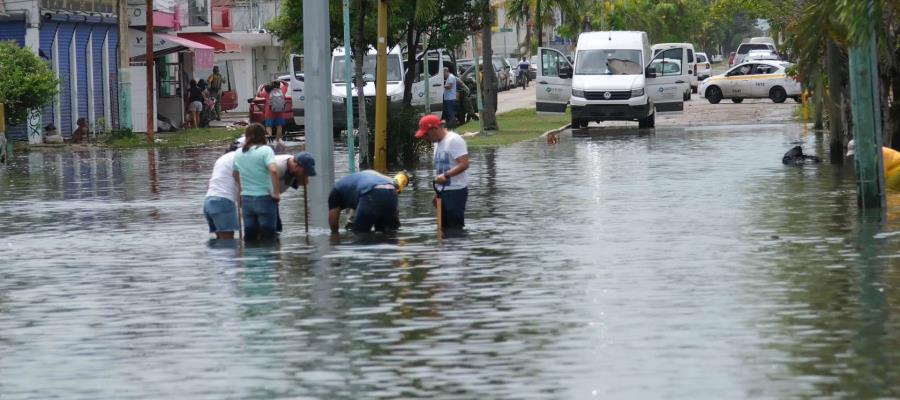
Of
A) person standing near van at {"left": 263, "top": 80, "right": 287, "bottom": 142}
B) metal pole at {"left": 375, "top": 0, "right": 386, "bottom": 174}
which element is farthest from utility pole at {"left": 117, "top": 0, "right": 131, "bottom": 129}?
metal pole at {"left": 375, "top": 0, "right": 386, "bottom": 174}

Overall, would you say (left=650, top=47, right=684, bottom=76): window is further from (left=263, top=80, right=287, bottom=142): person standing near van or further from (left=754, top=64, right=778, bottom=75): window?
(left=754, top=64, right=778, bottom=75): window

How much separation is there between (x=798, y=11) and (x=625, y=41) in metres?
20.3

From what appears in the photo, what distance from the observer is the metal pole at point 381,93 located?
2834 centimetres

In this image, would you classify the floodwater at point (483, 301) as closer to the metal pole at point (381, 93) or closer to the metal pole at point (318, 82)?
the metal pole at point (318, 82)

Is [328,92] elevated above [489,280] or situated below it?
above

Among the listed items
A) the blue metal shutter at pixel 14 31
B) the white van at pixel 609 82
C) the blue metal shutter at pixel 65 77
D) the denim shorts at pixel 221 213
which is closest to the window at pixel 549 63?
the white van at pixel 609 82

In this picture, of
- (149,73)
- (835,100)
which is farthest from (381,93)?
(149,73)

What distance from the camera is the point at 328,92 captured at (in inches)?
885

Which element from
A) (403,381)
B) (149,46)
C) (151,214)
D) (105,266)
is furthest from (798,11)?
(149,46)

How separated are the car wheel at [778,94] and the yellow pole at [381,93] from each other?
3367cm

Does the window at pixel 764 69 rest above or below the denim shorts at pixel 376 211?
above

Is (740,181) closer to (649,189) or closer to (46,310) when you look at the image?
(649,189)

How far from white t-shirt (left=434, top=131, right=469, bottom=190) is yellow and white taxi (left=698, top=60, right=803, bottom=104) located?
145ft

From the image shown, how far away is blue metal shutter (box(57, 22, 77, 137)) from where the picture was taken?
47.2 m
